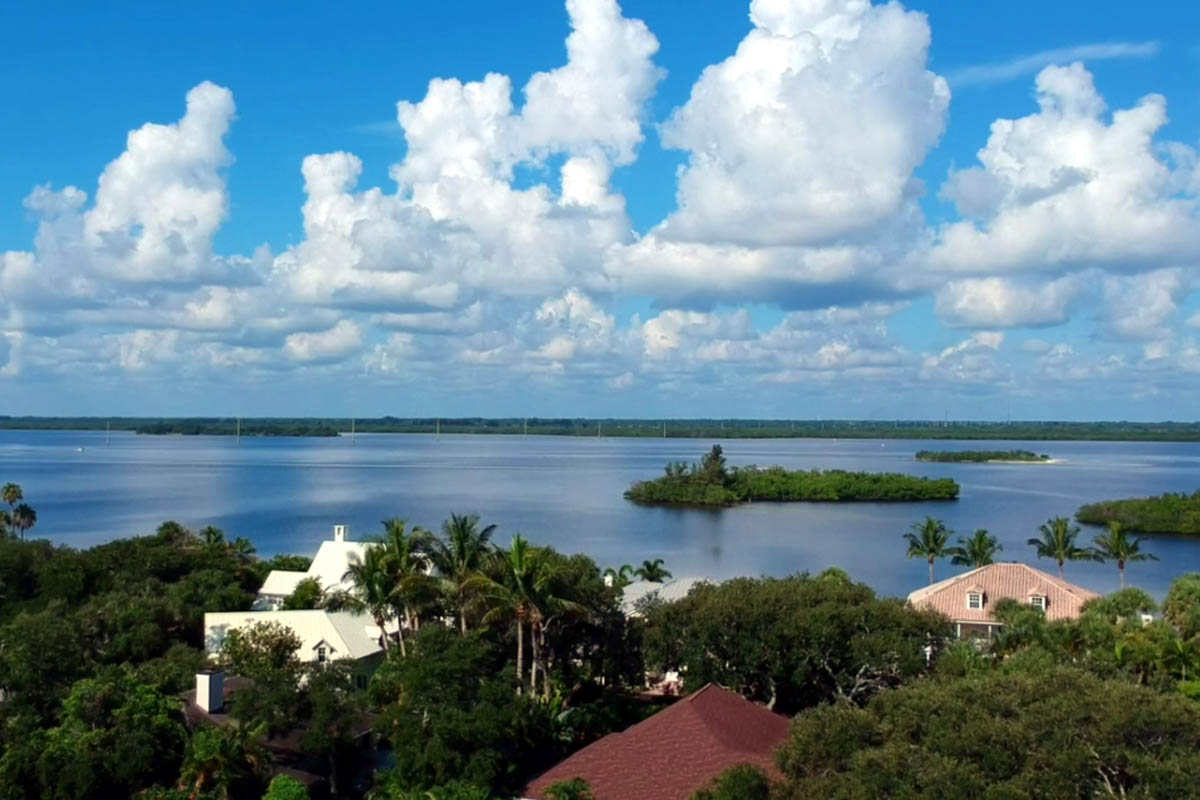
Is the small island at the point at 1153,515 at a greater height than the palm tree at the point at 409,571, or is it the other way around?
the palm tree at the point at 409,571

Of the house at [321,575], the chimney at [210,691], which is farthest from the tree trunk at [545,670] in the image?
the house at [321,575]

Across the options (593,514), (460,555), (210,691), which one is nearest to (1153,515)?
(593,514)

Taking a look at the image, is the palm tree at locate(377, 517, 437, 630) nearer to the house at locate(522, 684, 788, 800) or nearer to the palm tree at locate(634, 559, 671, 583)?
the house at locate(522, 684, 788, 800)

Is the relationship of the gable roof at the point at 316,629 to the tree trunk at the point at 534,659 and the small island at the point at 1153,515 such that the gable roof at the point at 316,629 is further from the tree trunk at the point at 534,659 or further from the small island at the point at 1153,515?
the small island at the point at 1153,515

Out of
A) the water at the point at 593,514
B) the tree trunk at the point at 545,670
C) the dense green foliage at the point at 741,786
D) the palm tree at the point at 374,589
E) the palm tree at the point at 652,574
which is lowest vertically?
the water at the point at 593,514

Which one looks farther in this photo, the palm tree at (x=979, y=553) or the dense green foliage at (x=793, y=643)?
the palm tree at (x=979, y=553)

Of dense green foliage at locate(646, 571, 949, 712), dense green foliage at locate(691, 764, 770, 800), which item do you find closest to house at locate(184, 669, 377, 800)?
dense green foliage at locate(646, 571, 949, 712)

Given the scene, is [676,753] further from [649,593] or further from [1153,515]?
[1153,515]
